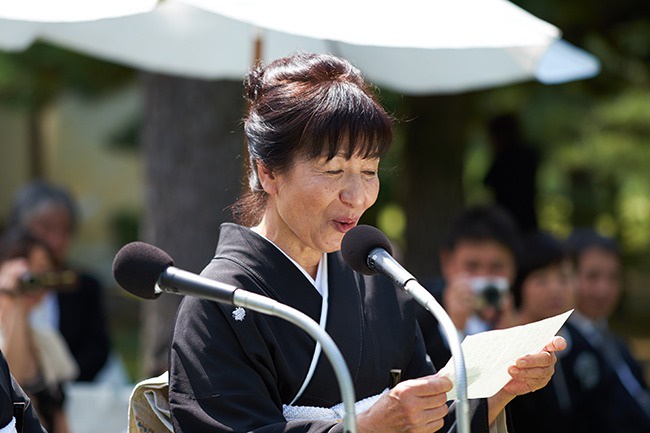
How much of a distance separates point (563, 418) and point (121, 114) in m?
7.72

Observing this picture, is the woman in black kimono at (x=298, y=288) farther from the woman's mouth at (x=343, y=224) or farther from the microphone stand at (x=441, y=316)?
the microphone stand at (x=441, y=316)

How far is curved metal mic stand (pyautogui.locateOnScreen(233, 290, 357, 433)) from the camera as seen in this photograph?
1688 millimetres

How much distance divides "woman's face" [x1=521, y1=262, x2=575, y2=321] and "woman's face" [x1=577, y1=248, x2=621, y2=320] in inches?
18.4

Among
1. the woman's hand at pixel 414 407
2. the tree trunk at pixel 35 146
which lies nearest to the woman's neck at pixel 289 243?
the woman's hand at pixel 414 407

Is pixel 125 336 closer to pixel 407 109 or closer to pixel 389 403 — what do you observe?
pixel 407 109

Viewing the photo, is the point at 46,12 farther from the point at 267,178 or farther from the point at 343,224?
the point at 343,224

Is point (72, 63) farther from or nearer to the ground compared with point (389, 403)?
farther from the ground

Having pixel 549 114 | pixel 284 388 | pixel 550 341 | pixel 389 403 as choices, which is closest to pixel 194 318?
pixel 284 388

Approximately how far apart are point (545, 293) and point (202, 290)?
281 cm

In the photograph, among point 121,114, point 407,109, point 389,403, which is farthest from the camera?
point 121,114

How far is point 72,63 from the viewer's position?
7.74 meters

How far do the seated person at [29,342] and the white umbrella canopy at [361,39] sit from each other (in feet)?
2.81

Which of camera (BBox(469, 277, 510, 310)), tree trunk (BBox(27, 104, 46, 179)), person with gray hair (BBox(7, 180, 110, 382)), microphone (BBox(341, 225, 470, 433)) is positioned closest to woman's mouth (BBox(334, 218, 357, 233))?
microphone (BBox(341, 225, 470, 433))

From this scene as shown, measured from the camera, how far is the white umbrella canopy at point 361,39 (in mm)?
3488
